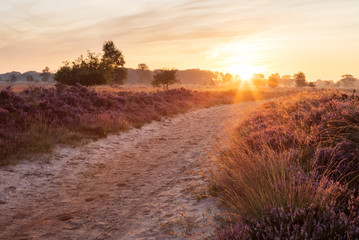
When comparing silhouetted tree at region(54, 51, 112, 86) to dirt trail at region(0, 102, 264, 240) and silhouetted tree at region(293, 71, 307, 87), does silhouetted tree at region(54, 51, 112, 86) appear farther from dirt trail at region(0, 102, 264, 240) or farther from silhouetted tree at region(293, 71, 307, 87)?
silhouetted tree at region(293, 71, 307, 87)

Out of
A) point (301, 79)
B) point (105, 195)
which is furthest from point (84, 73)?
point (301, 79)

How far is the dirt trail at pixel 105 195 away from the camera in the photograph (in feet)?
13.3

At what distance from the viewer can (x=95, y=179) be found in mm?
6586

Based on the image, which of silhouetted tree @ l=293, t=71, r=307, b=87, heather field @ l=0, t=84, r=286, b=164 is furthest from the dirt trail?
silhouetted tree @ l=293, t=71, r=307, b=87

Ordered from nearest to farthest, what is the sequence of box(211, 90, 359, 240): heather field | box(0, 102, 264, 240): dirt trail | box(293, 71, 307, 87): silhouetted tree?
box(211, 90, 359, 240): heather field
box(0, 102, 264, 240): dirt trail
box(293, 71, 307, 87): silhouetted tree

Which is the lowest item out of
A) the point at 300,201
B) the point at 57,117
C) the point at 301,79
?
the point at 300,201

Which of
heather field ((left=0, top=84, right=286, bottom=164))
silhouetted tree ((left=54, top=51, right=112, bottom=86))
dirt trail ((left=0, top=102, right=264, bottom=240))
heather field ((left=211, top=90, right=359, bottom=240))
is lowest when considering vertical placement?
dirt trail ((left=0, top=102, right=264, bottom=240))

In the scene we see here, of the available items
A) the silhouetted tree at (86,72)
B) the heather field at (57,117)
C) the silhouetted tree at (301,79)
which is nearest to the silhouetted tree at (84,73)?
the silhouetted tree at (86,72)

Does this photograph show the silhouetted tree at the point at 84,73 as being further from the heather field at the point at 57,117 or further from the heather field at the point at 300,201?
the heather field at the point at 300,201

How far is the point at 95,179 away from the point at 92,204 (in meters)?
1.60

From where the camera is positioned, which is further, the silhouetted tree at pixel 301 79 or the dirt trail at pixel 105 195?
the silhouetted tree at pixel 301 79

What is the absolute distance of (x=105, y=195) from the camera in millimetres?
5547

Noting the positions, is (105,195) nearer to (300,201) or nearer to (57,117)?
(300,201)

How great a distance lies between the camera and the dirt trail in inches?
159
